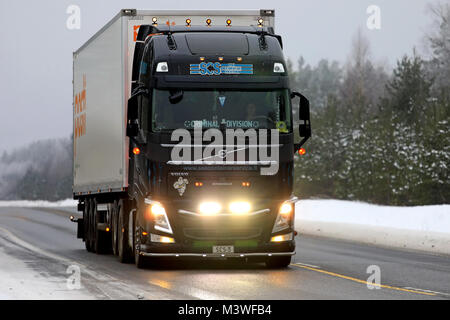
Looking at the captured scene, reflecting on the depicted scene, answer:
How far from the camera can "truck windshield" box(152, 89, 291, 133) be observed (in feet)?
50.4

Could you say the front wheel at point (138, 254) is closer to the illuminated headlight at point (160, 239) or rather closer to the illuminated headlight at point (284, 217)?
the illuminated headlight at point (160, 239)

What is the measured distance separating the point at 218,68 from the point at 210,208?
2.29 meters

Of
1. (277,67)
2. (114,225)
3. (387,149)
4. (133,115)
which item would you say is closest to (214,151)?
(133,115)

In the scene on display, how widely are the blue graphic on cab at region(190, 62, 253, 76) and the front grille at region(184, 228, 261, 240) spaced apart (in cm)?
254

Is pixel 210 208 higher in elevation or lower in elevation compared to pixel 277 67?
lower

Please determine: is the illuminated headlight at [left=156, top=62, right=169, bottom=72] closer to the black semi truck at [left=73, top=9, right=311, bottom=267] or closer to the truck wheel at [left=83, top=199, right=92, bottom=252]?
the black semi truck at [left=73, top=9, right=311, bottom=267]

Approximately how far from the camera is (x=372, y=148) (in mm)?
56094

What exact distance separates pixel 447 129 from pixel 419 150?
2630mm

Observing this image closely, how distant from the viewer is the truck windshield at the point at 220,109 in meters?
15.4

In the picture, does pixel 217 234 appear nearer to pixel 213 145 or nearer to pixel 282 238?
pixel 282 238

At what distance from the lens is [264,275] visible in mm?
15211

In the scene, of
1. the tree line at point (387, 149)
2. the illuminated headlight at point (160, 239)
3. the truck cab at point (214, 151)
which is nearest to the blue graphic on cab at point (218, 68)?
the truck cab at point (214, 151)

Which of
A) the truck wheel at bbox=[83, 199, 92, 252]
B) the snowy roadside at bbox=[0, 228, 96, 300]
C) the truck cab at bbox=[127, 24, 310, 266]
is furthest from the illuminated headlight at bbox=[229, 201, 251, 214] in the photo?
the truck wheel at bbox=[83, 199, 92, 252]
